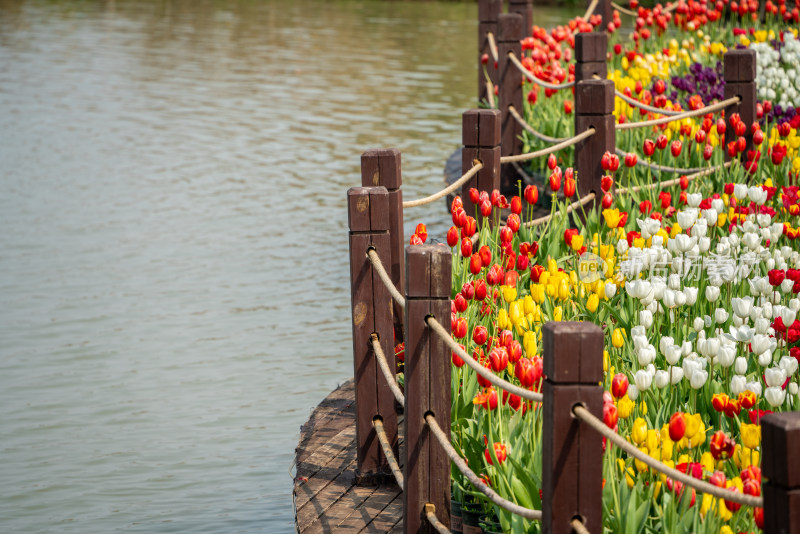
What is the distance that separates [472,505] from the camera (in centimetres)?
367

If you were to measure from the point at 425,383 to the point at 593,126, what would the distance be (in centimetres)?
354

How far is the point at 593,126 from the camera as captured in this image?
265 inches

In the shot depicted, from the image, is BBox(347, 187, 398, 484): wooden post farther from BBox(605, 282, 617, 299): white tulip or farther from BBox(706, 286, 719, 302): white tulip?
BBox(706, 286, 719, 302): white tulip

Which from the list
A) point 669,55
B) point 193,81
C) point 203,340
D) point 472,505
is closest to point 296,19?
point 193,81

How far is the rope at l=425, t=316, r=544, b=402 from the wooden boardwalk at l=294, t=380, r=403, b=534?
0.87 meters

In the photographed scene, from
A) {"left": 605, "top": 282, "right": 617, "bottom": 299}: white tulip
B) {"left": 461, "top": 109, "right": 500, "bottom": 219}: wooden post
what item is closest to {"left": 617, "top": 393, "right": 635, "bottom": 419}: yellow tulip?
{"left": 605, "top": 282, "right": 617, "bottom": 299}: white tulip

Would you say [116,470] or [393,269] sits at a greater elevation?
[393,269]

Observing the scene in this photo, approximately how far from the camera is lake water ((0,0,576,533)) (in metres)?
5.39

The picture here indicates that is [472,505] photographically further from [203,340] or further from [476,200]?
[203,340]

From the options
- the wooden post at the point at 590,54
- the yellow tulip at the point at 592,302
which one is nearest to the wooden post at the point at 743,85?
the wooden post at the point at 590,54

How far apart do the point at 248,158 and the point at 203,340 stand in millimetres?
5595

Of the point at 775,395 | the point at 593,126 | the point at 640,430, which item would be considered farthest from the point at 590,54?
the point at 640,430

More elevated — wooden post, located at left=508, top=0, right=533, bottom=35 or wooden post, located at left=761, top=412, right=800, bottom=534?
wooden post, located at left=508, top=0, right=533, bottom=35

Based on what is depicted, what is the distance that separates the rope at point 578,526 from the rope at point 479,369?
0.31m
